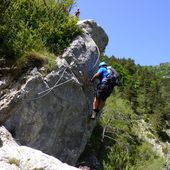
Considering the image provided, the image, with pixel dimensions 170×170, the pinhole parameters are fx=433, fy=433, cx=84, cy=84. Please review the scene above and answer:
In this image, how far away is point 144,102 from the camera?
39.5m

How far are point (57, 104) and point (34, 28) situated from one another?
9.53ft

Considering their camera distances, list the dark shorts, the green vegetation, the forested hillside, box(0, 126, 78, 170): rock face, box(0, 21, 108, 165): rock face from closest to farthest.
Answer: box(0, 126, 78, 170): rock face
box(0, 21, 108, 165): rock face
the green vegetation
the dark shorts
the forested hillside

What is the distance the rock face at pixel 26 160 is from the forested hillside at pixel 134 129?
381 inches

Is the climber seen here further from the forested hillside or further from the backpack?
the forested hillside

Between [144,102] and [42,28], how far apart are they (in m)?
26.3

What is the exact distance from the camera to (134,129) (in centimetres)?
2902

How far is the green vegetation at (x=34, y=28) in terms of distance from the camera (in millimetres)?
12703

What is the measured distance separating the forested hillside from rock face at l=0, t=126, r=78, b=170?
31.8 ft

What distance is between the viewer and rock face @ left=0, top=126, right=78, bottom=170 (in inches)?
335

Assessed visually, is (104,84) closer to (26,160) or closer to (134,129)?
(26,160)

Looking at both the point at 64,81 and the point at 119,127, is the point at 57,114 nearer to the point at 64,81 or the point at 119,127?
the point at 64,81

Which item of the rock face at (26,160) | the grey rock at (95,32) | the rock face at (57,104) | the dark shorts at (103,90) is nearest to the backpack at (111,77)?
the dark shorts at (103,90)

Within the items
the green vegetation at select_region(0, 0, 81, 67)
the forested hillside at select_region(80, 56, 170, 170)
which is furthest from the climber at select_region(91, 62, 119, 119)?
the forested hillside at select_region(80, 56, 170, 170)

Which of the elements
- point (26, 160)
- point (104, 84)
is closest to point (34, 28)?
point (104, 84)
